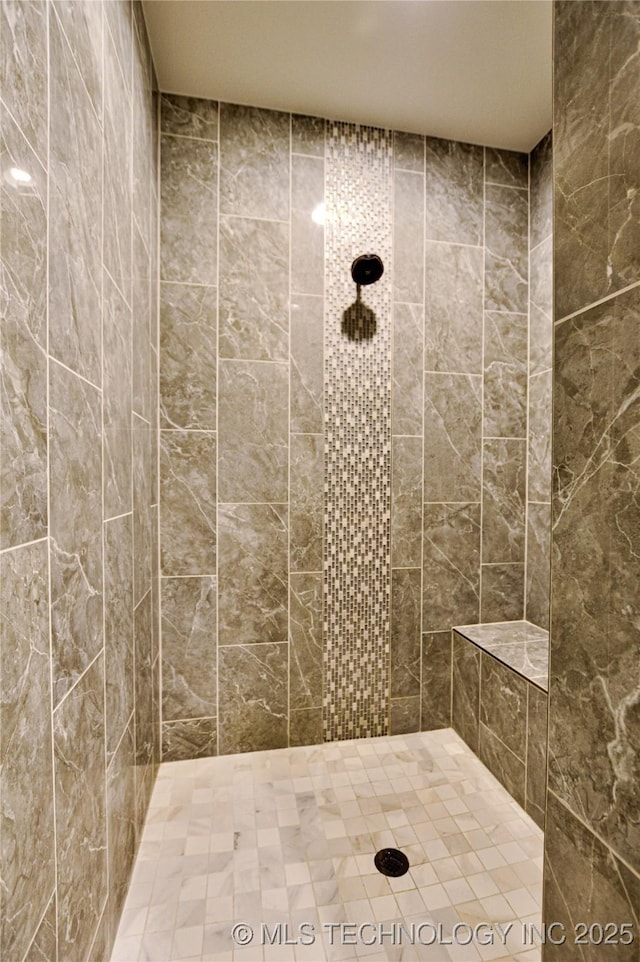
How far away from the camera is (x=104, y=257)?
1.08 m

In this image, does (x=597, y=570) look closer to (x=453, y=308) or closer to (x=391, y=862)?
(x=391, y=862)

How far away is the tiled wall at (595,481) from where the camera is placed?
0.58 metres

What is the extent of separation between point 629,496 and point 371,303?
1677 millimetres

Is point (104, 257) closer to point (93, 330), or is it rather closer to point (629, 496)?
point (93, 330)

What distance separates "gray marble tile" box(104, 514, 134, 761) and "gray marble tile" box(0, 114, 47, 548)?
1.36ft

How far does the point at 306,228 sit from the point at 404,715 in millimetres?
2272

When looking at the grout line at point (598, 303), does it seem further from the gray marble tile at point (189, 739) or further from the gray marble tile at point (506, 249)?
the gray marble tile at point (189, 739)

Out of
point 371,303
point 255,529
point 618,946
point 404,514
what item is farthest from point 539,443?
point 618,946

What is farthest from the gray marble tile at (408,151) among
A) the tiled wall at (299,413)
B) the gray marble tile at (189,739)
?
the gray marble tile at (189,739)

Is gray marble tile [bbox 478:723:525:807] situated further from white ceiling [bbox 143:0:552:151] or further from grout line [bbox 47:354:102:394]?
white ceiling [bbox 143:0:552:151]

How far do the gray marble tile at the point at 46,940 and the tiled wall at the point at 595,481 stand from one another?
0.81 metres

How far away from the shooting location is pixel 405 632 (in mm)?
2094

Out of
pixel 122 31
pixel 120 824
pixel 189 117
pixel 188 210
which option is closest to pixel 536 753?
pixel 120 824

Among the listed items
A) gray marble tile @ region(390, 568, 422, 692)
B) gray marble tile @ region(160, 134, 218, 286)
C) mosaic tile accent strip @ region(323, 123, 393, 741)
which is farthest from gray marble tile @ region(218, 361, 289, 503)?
gray marble tile @ region(390, 568, 422, 692)
